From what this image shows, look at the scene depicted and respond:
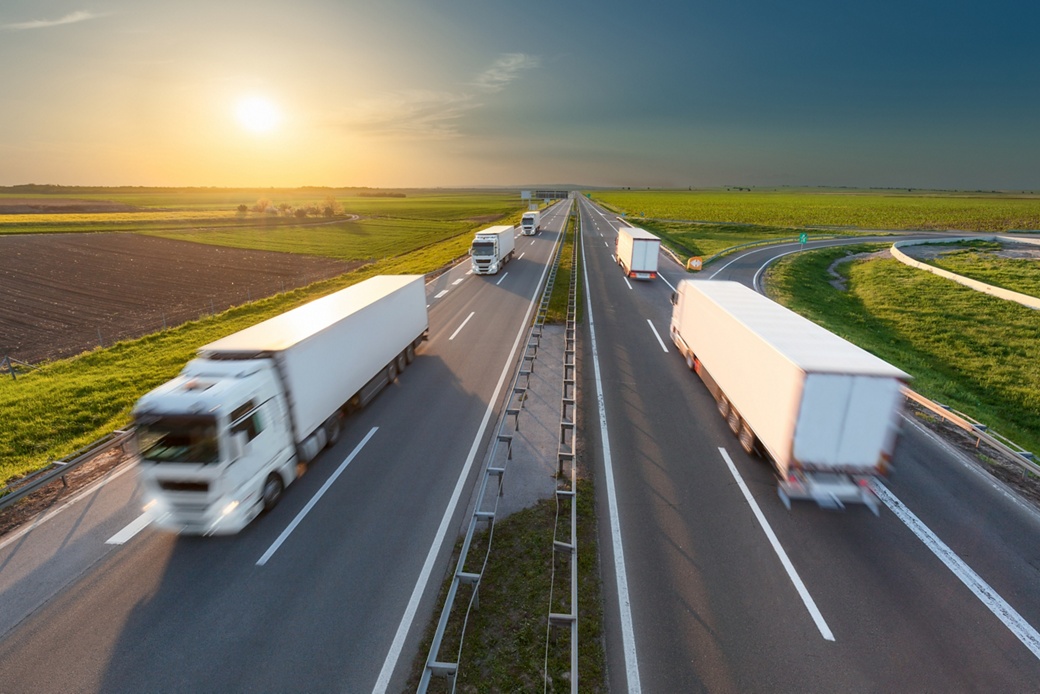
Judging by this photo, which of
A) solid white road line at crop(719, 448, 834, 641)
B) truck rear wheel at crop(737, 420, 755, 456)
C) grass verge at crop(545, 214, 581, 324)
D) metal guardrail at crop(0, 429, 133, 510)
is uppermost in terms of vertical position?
grass verge at crop(545, 214, 581, 324)

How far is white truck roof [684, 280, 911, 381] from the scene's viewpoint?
919cm

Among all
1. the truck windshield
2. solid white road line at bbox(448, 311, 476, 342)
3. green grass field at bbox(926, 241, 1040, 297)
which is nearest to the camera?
the truck windshield

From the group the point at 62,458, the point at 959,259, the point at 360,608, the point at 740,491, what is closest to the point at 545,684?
the point at 360,608

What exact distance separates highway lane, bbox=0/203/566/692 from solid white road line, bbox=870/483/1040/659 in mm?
10162

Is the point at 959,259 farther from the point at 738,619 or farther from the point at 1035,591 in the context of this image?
the point at 738,619

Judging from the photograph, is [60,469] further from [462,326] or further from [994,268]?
[994,268]

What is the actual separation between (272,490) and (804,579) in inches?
458

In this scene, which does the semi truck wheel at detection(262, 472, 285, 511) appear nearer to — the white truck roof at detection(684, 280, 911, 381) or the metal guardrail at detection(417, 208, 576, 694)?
the metal guardrail at detection(417, 208, 576, 694)

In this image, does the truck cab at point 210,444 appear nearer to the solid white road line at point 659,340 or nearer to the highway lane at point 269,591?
the highway lane at point 269,591

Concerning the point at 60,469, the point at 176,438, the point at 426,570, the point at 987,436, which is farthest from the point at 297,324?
the point at 987,436

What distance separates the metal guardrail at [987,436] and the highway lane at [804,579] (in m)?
1.01

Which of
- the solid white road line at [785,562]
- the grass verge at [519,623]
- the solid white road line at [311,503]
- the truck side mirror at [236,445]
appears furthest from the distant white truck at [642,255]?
the truck side mirror at [236,445]

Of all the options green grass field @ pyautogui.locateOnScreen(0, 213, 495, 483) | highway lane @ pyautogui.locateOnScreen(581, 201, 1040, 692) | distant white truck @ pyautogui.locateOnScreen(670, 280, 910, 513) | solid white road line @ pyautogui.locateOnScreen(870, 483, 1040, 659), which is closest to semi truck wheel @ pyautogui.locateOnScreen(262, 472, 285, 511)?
green grass field @ pyautogui.locateOnScreen(0, 213, 495, 483)

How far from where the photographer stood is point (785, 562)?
895 centimetres
